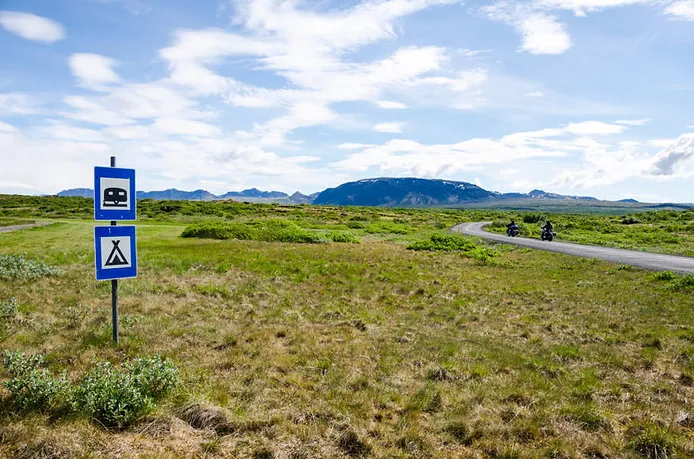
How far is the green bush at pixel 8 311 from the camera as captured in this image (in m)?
10.8

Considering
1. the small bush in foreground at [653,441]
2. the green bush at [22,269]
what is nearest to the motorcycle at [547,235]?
the small bush in foreground at [653,441]

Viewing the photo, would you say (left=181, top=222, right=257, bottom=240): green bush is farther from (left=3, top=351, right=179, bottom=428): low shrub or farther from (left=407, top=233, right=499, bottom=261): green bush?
(left=3, top=351, right=179, bottom=428): low shrub

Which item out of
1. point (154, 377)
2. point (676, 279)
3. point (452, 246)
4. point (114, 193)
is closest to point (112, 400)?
point (154, 377)

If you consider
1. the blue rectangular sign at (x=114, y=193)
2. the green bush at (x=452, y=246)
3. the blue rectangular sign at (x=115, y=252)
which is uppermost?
the blue rectangular sign at (x=114, y=193)

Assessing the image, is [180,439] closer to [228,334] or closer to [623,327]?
[228,334]

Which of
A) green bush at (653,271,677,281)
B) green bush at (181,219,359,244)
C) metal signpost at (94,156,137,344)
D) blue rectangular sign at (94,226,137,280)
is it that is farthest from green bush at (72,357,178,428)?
green bush at (181,219,359,244)

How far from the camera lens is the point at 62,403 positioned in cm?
617

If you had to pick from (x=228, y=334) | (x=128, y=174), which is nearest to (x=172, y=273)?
(x=228, y=334)

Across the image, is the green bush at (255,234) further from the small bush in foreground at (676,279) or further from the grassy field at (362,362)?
the small bush in foreground at (676,279)

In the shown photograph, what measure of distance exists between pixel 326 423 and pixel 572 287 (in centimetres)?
1600

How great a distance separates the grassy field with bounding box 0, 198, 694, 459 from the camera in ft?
19.1

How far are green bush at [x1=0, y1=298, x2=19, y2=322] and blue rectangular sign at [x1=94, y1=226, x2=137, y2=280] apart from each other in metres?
4.61

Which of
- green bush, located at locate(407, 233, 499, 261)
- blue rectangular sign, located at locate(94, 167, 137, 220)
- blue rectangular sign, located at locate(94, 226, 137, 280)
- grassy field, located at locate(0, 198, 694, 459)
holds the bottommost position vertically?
grassy field, located at locate(0, 198, 694, 459)

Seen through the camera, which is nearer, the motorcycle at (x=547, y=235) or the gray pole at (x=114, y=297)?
the gray pole at (x=114, y=297)
